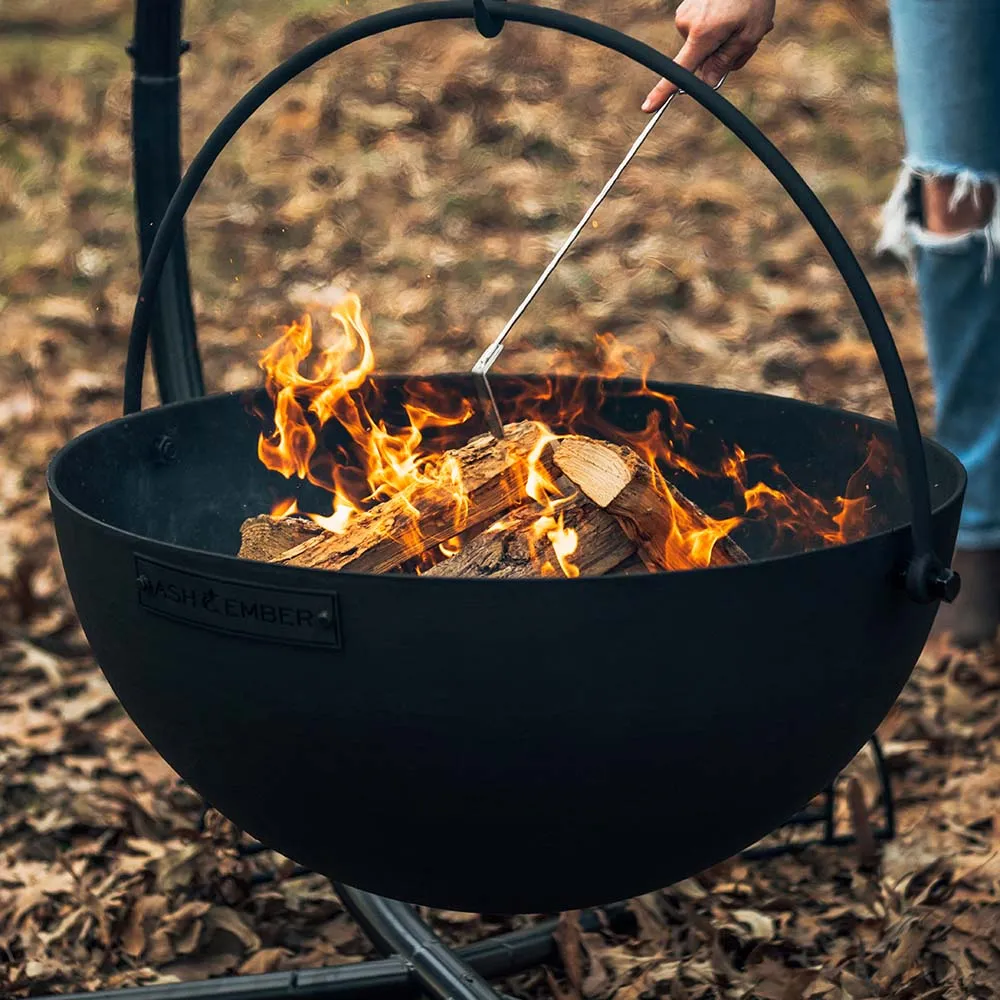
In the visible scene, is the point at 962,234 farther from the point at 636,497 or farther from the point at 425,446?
the point at 636,497

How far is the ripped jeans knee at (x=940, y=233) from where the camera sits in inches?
104

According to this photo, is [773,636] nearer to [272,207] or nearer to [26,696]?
[26,696]

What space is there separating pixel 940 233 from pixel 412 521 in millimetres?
1507

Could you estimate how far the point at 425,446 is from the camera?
215 cm

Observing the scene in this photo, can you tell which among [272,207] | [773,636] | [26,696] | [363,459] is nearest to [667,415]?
[363,459]

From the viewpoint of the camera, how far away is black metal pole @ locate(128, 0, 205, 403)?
212 cm

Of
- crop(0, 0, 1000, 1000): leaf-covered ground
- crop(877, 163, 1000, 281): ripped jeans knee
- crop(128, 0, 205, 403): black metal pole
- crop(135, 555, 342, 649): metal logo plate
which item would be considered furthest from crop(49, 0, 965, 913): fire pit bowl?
crop(877, 163, 1000, 281): ripped jeans knee

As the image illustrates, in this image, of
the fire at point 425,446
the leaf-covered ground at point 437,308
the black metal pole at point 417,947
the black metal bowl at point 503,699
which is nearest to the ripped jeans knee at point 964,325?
the leaf-covered ground at point 437,308

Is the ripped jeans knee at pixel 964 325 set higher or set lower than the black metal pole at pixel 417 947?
higher

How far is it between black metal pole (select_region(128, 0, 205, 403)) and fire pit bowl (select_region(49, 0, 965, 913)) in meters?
0.57

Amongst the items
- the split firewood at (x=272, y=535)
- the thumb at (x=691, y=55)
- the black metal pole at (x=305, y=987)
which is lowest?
the black metal pole at (x=305, y=987)

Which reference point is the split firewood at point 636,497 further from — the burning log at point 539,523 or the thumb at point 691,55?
the thumb at point 691,55

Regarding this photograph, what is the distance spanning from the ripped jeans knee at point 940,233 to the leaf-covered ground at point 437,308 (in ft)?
2.64

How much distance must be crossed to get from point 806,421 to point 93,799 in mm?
1378
